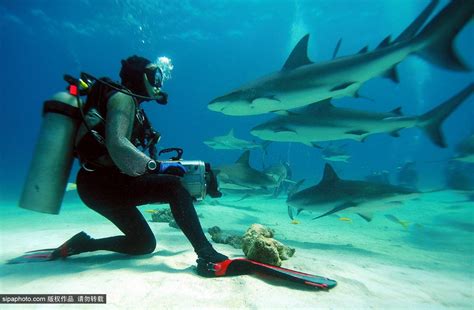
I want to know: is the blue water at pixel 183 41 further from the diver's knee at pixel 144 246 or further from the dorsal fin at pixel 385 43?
the diver's knee at pixel 144 246

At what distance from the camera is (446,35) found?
4.26 m

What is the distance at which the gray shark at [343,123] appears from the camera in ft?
19.2

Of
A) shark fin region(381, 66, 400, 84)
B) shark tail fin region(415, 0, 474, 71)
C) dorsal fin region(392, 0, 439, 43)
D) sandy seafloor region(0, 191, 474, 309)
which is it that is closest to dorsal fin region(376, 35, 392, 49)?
dorsal fin region(392, 0, 439, 43)

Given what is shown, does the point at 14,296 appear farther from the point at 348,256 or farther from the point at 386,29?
the point at 386,29

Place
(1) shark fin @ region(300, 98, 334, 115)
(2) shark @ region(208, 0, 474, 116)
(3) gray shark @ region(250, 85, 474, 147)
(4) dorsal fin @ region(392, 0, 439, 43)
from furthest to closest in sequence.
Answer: (1) shark fin @ region(300, 98, 334, 115) → (3) gray shark @ region(250, 85, 474, 147) → (4) dorsal fin @ region(392, 0, 439, 43) → (2) shark @ region(208, 0, 474, 116)

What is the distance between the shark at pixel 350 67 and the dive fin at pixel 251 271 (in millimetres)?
3658

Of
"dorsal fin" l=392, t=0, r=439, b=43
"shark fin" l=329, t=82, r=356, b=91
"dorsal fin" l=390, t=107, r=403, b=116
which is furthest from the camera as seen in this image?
"dorsal fin" l=390, t=107, r=403, b=116

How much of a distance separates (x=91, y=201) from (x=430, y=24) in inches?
232

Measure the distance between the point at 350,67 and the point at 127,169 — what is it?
16.1ft

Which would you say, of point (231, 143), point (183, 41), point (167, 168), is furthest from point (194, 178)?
point (183, 41)

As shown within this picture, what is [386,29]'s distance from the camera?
53969 millimetres

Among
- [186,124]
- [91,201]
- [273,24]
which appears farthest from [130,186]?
[186,124]

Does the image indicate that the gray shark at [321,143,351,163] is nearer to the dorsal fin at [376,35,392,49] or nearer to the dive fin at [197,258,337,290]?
the dorsal fin at [376,35,392,49]

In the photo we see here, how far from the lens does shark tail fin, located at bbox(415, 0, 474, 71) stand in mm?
3908
